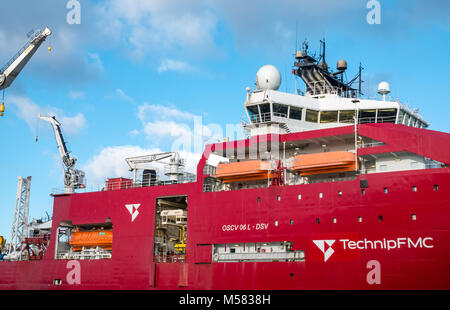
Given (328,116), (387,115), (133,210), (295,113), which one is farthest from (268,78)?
(133,210)

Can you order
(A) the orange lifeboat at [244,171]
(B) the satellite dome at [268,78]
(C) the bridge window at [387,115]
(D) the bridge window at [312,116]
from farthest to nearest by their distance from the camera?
(B) the satellite dome at [268,78] → (D) the bridge window at [312,116] → (C) the bridge window at [387,115] → (A) the orange lifeboat at [244,171]

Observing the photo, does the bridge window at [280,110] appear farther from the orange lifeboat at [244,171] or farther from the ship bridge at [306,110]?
the orange lifeboat at [244,171]

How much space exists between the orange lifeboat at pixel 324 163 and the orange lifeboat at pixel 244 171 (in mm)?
1252

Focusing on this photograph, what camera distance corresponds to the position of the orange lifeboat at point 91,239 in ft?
85.1

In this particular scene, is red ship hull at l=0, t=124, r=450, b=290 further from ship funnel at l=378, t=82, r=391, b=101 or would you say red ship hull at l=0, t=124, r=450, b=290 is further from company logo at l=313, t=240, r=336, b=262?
ship funnel at l=378, t=82, r=391, b=101

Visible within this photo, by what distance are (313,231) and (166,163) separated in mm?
10116

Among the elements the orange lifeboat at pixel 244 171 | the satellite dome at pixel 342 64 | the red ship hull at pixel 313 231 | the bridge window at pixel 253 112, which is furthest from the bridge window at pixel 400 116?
the satellite dome at pixel 342 64

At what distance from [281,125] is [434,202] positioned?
8.49m

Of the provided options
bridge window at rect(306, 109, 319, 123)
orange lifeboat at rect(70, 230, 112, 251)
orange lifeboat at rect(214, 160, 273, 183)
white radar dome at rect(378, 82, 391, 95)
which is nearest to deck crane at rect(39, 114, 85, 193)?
orange lifeboat at rect(70, 230, 112, 251)

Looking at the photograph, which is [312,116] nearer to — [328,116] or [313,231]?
[328,116]

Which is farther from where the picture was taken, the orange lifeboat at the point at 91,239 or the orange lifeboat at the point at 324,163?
the orange lifeboat at the point at 91,239
